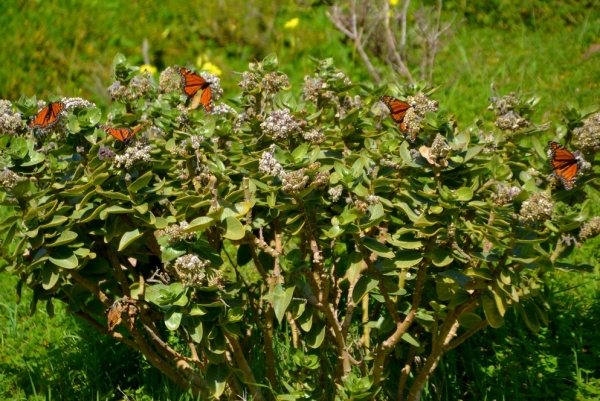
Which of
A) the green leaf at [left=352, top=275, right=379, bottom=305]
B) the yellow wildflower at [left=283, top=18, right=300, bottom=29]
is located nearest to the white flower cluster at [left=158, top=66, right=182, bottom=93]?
the green leaf at [left=352, top=275, right=379, bottom=305]

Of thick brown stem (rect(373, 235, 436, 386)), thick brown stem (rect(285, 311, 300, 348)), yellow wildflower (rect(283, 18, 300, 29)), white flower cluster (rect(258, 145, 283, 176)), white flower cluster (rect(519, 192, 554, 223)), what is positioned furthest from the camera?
yellow wildflower (rect(283, 18, 300, 29))

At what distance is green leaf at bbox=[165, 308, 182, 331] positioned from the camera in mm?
2238

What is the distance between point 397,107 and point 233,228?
668 mm

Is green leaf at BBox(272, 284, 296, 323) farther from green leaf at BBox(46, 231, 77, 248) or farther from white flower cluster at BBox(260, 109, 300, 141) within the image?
green leaf at BBox(46, 231, 77, 248)

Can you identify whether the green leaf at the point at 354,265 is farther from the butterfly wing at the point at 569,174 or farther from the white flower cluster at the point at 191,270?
the butterfly wing at the point at 569,174

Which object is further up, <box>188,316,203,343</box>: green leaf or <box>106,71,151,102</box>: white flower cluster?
<box>106,71,151,102</box>: white flower cluster

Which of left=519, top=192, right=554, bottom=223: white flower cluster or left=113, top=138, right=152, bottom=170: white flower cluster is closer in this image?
left=519, top=192, right=554, bottom=223: white flower cluster

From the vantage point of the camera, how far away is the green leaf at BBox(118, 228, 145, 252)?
7.81ft

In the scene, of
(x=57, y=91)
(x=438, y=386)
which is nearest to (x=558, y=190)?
(x=438, y=386)

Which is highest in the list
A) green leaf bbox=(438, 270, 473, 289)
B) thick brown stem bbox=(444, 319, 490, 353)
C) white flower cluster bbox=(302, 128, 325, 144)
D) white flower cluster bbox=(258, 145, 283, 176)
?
white flower cluster bbox=(258, 145, 283, 176)

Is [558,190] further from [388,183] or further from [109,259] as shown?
[109,259]

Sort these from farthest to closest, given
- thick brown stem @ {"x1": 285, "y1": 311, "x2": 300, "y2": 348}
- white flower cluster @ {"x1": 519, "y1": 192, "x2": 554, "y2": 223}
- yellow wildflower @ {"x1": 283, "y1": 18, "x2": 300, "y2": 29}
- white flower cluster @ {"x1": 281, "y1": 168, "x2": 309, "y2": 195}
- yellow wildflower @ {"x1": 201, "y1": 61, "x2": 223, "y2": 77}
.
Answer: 1. yellow wildflower @ {"x1": 283, "y1": 18, "x2": 300, "y2": 29}
2. yellow wildflower @ {"x1": 201, "y1": 61, "x2": 223, "y2": 77}
3. thick brown stem @ {"x1": 285, "y1": 311, "x2": 300, "y2": 348}
4. white flower cluster @ {"x1": 281, "y1": 168, "x2": 309, "y2": 195}
5. white flower cluster @ {"x1": 519, "y1": 192, "x2": 554, "y2": 223}

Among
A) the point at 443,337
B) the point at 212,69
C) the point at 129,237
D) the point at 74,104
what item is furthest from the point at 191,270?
the point at 212,69

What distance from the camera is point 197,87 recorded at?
266cm
